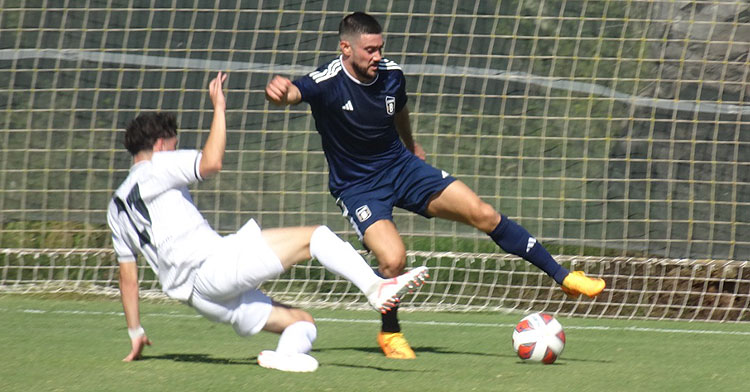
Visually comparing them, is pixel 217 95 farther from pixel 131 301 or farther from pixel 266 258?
pixel 131 301

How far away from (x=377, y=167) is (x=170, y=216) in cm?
141

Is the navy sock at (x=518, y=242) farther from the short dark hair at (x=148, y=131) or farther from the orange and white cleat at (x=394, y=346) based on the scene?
the short dark hair at (x=148, y=131)

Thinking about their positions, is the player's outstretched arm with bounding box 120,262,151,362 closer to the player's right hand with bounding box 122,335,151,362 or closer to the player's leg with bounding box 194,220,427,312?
the player's right hand with bounding box 122,335,151,362

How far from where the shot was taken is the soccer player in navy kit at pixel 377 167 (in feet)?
18.9

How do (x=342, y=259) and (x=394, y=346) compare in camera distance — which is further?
(x=394, y=346)

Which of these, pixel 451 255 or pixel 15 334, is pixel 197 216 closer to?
pixel 15 334

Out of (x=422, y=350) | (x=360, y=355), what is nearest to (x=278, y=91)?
(x=360, y=355)

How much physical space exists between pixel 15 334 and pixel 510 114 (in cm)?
457

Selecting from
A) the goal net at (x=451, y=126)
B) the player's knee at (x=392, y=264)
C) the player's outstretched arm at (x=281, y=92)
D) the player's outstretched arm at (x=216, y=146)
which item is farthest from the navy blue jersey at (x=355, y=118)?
the goal net at (x=451, y=126)

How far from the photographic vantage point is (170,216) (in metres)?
4.86

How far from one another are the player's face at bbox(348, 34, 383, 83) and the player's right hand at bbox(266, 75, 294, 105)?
0.50 m

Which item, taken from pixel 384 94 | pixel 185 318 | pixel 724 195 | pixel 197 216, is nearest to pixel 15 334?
pixel 185 318

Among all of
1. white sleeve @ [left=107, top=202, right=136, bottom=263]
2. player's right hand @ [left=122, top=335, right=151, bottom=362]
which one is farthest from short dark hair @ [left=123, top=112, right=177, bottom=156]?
player's right hand @ [left=122, top=335, right=151, bottom=362]

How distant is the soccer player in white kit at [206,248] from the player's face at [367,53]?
1072 mm
